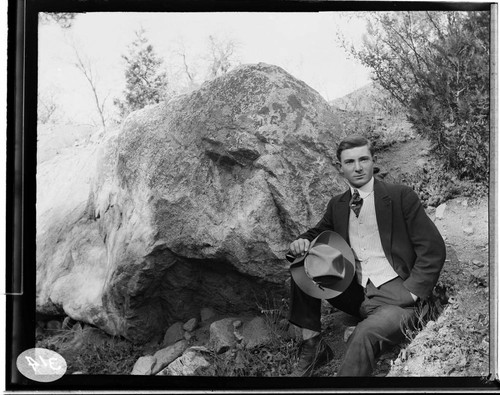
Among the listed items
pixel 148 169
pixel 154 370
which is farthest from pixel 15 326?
pixel 148 169

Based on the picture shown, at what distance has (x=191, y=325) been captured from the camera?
5344mm

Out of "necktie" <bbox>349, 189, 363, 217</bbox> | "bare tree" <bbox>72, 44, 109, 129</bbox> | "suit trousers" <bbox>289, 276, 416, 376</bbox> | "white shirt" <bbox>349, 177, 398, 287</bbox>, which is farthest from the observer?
"bare tree" <bbox>72, 44, 109, 129</bbox>

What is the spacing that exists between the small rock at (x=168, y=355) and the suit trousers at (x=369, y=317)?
3.15ft

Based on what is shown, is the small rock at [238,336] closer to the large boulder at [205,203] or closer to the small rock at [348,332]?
the large boulder at [205,203]

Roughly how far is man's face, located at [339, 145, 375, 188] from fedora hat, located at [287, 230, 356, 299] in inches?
18.2

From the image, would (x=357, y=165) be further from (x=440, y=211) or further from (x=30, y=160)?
(x=30, y=160)

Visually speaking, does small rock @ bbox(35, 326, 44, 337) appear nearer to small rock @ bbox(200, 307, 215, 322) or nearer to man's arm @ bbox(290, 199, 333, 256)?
small rock @ bbox(200, 307, 215, 322)

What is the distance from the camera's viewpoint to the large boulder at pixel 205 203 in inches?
207

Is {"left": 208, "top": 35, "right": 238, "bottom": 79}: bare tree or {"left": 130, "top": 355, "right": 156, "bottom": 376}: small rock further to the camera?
{"left": 208, "top": 35, "right": 238, "bottom": 79}: bare tree

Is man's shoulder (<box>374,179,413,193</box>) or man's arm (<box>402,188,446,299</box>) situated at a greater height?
→ man's shoulder (<box>374,179,413,193</box>)

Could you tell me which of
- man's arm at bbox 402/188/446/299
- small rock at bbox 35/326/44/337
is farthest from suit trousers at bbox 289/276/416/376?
small rock at bbox 35/326/44/337

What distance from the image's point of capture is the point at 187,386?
5102 millimetres

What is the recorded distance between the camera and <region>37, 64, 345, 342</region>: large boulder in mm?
5262

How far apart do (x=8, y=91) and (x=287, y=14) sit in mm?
2339
